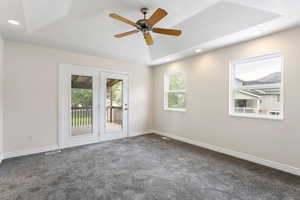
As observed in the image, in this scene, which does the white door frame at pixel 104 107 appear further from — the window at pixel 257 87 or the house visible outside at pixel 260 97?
the house visible outside at pixel 260 97

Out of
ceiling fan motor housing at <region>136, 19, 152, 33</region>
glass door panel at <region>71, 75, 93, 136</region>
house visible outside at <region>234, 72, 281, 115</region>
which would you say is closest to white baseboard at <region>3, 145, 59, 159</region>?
glass door panel at <region>71, 75, 93, 136</region>

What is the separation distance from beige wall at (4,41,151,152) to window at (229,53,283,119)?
4.01 meters

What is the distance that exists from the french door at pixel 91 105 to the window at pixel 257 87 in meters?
3.22

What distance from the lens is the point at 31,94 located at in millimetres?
3365

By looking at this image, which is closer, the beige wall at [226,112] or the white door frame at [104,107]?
the beige wall at [226,112]

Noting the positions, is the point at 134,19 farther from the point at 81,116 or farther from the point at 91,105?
the point at 81,116

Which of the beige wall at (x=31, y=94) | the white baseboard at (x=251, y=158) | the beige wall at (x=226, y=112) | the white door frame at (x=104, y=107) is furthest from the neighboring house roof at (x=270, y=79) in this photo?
the beige wall at (x=31, y=94)

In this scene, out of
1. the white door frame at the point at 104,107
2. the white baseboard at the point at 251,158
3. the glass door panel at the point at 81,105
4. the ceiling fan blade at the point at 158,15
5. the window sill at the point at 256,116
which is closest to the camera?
the ceiling fan blade at the point at 158,15

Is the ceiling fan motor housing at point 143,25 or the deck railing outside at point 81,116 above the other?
the ceiling fan motor housing at point 143,25

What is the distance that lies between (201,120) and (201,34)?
2172mm

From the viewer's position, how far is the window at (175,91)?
4.63m

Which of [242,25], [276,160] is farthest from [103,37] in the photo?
[276,160]

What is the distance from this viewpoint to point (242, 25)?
2572 mm

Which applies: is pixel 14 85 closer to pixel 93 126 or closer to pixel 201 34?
pixel 93 126
